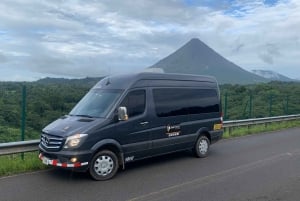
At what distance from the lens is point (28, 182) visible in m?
7.62

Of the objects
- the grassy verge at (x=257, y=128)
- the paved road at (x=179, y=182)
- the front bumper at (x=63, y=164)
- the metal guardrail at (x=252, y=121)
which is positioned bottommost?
the paved road at (x=179, y=182)

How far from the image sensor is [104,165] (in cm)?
794

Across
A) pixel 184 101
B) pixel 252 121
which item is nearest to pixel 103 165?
pixel 184 101

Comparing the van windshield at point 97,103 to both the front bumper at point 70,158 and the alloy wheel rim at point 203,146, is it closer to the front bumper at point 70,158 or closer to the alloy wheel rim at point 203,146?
the front bumper at point 70,158

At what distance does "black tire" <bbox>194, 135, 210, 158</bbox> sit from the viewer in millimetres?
10547

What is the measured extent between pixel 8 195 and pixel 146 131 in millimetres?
3368

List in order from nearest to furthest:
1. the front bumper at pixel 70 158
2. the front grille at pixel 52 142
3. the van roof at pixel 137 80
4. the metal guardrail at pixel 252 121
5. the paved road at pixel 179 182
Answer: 1. the paved road at pixel 179 182
2. the front bumper at pixel 70 158
3. the front grille at pixel 52 142
4. the van roof at pixel 137 80
5. the metal guardrail at pixel 252 121

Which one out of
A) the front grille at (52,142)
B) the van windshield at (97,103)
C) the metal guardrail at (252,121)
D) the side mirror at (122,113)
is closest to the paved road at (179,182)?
the front grille at (52,142)

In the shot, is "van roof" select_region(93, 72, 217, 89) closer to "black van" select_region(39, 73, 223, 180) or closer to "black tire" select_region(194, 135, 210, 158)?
"black van" select_region(39, 73, 223, 180)

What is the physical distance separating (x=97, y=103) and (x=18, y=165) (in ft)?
→ 7.54

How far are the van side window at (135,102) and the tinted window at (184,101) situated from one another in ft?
1.44

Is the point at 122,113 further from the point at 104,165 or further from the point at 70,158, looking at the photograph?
the point at 70,158

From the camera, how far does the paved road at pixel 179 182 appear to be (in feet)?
21.8

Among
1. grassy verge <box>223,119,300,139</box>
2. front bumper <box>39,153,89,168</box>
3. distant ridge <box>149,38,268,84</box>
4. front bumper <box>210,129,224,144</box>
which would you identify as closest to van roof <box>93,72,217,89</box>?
front bumper <box>210,129,224,144</box>
